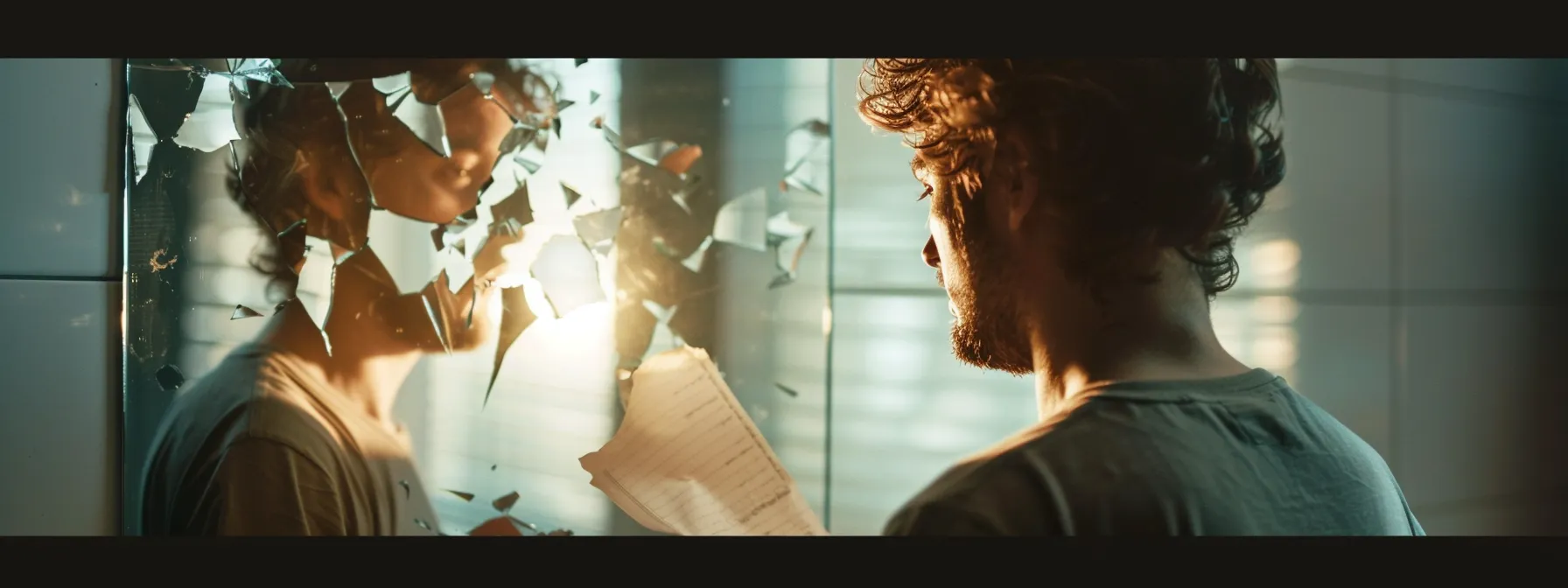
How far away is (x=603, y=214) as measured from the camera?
1.17 meters

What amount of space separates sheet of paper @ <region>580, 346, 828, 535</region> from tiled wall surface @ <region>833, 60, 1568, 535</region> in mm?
81

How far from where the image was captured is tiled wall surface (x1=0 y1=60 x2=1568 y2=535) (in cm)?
116

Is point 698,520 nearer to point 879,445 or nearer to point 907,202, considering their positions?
point 879,445

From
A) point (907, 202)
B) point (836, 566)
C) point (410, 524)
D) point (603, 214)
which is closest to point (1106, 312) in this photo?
point (907, 202)

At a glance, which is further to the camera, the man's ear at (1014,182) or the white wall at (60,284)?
the white wall at (60,284)

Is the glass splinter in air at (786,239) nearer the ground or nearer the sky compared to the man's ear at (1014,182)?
nearer the ground

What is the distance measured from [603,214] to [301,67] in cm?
37

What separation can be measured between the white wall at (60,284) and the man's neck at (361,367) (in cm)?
24

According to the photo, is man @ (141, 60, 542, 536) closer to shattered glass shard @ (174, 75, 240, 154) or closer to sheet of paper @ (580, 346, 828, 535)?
shattered glass shard @ (174, 75, 240, 154)

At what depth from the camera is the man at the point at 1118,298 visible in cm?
109

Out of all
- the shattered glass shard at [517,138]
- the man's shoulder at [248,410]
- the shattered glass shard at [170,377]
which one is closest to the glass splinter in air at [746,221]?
the shattered glass shard at [517,138]

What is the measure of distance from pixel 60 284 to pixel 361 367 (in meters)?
0.38

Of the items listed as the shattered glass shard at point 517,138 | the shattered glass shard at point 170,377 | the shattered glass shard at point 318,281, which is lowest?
the shattered glass shard at point 170,377

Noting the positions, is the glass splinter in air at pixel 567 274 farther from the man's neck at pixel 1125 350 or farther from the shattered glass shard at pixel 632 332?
the man's neck at pixel 1125 350
